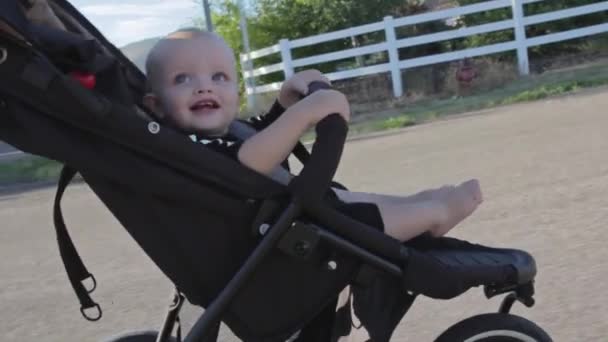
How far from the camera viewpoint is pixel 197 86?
101 inches

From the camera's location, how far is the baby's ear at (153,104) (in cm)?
262

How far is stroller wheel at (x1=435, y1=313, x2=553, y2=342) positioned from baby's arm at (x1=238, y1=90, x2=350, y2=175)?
60cm

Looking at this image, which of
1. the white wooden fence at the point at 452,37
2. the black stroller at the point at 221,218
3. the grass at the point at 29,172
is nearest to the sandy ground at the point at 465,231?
the black stroller at the point at 221,218

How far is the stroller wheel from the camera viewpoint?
7.89 feet

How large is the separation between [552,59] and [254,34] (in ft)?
21.0

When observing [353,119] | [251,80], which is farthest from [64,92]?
[251,80]

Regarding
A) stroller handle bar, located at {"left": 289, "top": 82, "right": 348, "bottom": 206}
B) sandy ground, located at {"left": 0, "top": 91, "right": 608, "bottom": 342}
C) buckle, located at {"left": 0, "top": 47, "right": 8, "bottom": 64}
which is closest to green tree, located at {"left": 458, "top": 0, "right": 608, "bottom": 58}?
sandy ground, located at {"left": 0, "top": 91, "right": 608, "bottom": 342}

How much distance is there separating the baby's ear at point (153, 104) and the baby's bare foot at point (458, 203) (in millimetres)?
801

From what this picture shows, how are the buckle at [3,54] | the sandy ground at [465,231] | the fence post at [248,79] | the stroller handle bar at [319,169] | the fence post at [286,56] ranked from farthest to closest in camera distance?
the fence post at [248,79], the fence post at [286,56], the sandy ground at [465,231], the stroller handle bar at [319,169], the buckle at [3,54]

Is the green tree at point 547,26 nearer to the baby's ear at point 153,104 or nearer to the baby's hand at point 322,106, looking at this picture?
the baby's ear at point 153,104

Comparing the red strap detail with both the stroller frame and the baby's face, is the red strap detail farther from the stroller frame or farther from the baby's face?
the stroller frame

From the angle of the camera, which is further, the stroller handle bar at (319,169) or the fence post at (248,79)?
the fence post at (248,79)

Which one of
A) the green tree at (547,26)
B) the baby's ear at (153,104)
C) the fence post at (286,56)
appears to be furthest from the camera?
the fence post at (286,56)

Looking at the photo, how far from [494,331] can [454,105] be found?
9804 millimetres
